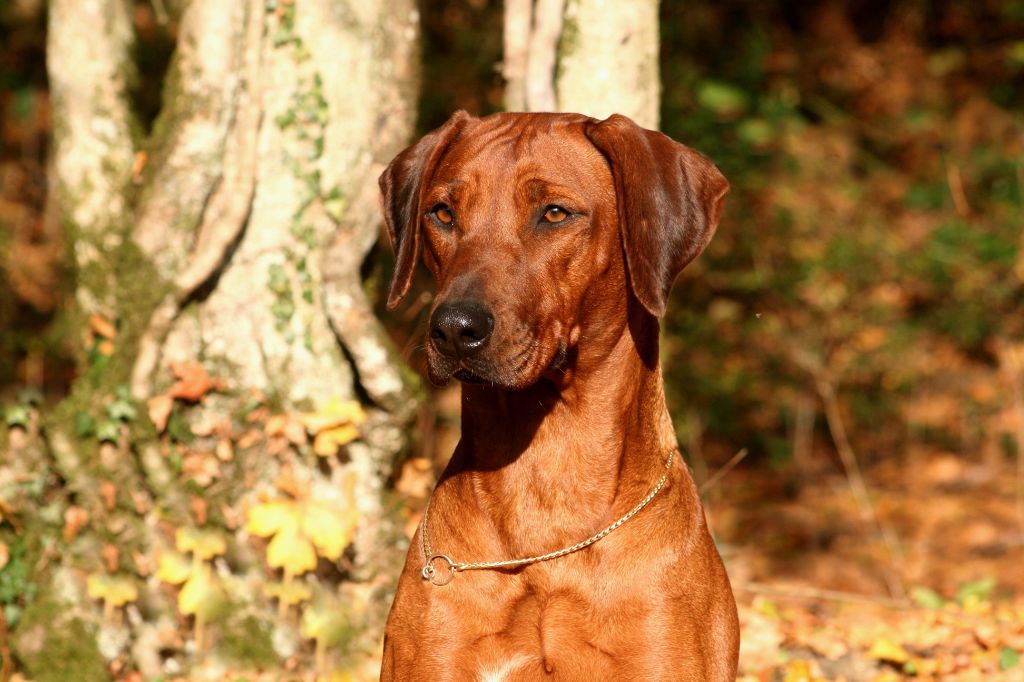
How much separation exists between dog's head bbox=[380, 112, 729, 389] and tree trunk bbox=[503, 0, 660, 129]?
1.43m

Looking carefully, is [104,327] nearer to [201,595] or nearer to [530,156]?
[201,595]

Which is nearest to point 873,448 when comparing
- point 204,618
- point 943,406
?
point 943,406

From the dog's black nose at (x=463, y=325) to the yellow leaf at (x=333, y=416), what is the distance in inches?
72.8

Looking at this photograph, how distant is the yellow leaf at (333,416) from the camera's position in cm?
527

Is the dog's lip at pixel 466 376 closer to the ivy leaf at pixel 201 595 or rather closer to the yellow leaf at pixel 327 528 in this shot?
the yellow leaf at pixel 327 528

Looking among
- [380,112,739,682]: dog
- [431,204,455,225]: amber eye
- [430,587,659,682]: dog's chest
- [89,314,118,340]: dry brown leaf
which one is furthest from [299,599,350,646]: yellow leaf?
[431,204,455,225]: amber eye

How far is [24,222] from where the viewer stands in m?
11.9

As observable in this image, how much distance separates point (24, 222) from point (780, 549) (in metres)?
7.27

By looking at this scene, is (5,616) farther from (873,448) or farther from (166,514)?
(873,448)

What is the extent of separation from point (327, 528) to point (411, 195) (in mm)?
1700

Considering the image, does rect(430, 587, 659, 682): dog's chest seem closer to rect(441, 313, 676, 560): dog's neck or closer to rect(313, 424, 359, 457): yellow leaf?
rect(441, 313, 676, 560): dog's neck

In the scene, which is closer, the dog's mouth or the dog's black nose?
the dog's black nose

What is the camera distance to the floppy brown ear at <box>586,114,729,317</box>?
371cm

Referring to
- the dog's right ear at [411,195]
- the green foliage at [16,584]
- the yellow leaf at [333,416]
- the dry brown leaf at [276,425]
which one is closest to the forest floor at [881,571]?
the yellow leaf at [333,416]
